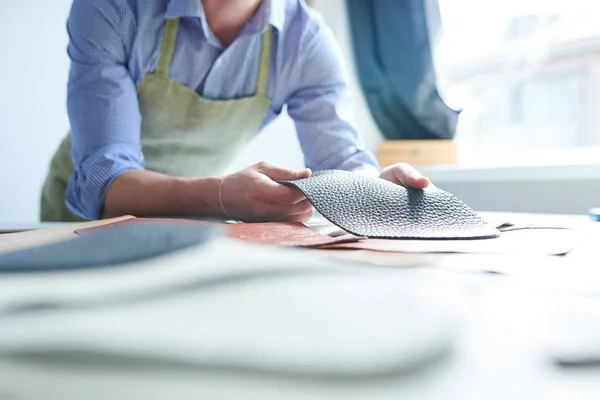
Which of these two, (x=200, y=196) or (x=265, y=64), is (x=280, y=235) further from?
(x=265, y=64)

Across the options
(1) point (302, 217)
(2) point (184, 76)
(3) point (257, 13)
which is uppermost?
(3) point (257, 13)

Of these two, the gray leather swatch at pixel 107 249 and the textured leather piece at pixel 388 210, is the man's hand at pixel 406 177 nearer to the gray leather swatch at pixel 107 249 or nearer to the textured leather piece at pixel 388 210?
the textured leather piece at pixel 388 210

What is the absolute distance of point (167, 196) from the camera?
0.87 metres

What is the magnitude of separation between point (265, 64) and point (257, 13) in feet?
0.35

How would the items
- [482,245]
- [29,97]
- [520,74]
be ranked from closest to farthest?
[482,245] → [29,97] → [520,74]

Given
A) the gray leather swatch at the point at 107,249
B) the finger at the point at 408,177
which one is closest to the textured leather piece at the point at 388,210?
the finger at the point at 408,177

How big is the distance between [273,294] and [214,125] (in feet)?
3.34

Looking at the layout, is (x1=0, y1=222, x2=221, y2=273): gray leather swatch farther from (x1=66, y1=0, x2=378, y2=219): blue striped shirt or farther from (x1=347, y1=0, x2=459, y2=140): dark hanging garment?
(x1=347, y1=0, x2=459, y2=140): dark hanging garment

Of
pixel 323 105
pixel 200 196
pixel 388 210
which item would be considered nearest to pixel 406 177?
pixel 388 210

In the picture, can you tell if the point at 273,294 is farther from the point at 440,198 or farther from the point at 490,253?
the point at 440,198

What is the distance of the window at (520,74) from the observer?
5.96 feet

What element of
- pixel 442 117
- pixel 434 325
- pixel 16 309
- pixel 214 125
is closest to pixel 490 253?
pixel 434 325

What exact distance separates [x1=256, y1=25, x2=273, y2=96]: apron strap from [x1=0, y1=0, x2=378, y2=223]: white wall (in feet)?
2.98

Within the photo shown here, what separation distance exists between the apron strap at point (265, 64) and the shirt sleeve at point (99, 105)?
28 cm
